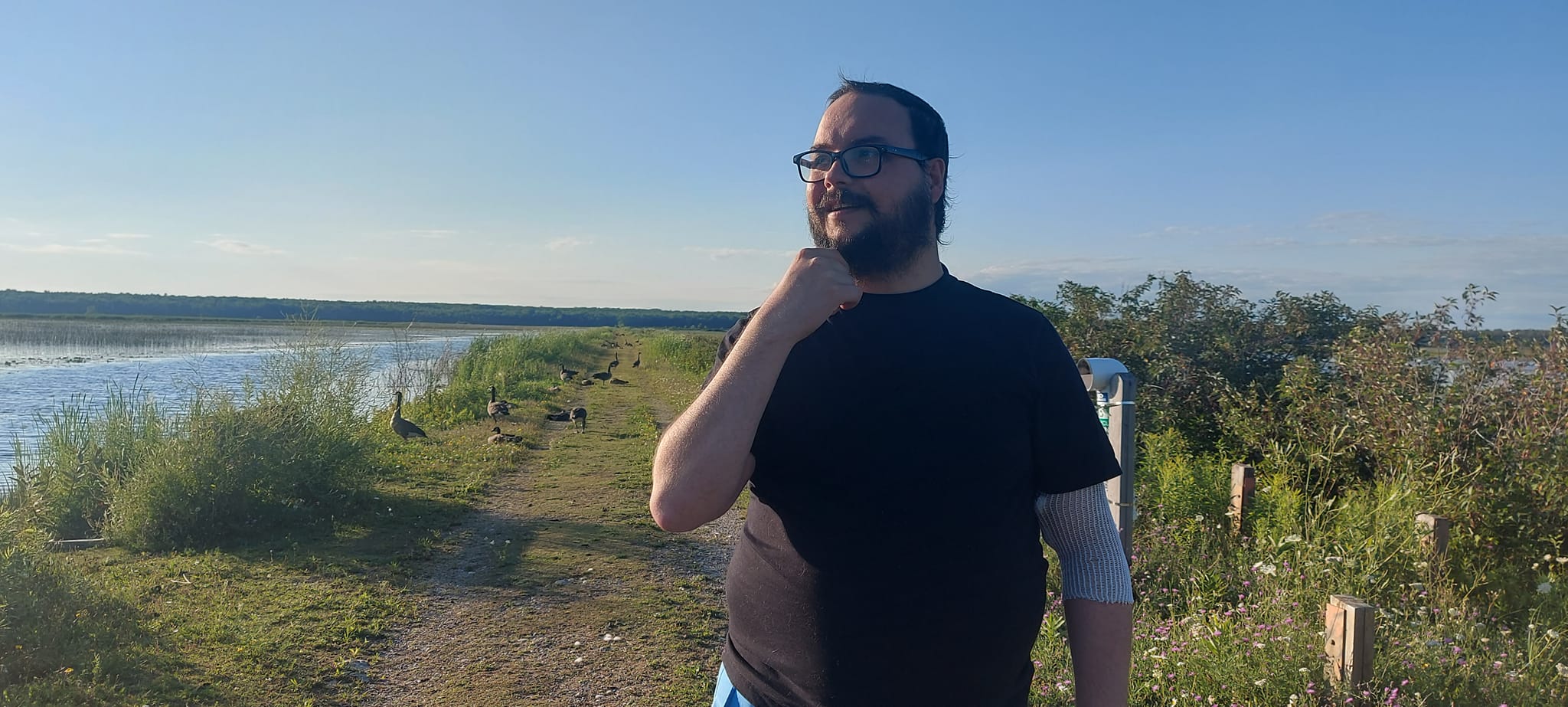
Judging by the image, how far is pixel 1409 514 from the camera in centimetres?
464

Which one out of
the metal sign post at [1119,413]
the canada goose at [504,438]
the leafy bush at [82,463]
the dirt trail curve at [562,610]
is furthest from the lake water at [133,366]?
the metal sign post at [1119,413]

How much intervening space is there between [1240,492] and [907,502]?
15.0 feet

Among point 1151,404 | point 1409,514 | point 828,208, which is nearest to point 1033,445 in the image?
point 828,208

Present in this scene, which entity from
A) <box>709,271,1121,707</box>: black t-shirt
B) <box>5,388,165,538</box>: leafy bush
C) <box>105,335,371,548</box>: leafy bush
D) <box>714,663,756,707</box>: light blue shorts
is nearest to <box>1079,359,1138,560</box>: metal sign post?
<box>709,271,1121,707</box>: black t-shirt

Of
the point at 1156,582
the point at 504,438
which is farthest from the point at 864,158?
the point at 504,438

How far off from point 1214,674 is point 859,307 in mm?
2664

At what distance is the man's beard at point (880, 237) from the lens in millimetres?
1589

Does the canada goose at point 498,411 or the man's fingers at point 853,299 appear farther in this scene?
the canada goose at point 498,411

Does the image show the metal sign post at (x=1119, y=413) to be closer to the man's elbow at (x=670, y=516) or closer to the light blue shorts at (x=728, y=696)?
the light blue shorts at (x=728, y=696)

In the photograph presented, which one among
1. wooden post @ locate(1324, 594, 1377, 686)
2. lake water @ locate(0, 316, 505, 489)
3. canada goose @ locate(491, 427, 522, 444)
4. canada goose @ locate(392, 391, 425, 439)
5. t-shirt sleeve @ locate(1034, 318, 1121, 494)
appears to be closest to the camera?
t-shirt sleeve @ locate(1034, 318, 1121, 494)

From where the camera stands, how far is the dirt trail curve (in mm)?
4480

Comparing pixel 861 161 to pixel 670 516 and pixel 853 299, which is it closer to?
pixel 853 299

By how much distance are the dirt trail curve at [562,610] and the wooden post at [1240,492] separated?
10.1 feet

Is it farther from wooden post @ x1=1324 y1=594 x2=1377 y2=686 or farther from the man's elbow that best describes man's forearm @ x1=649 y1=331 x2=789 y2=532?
wooden post @ x1=1324 y1=594 x2=1377 y2=686
